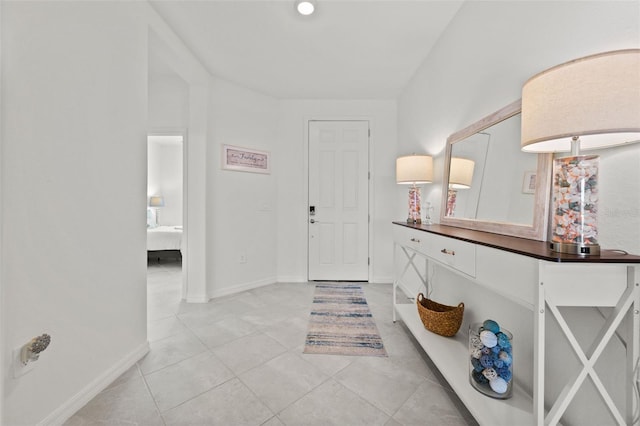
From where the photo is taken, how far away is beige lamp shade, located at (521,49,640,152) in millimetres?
711

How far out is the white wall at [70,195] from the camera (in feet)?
3.48

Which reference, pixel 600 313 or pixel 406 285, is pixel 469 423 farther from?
pixel 406 285

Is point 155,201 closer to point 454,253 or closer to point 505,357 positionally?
point 454,253

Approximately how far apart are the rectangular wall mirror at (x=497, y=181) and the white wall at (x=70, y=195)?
2202 millimetres

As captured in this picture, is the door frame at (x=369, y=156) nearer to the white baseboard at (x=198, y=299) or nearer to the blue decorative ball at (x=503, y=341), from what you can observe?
the white baseboard at (x=198, y=299)

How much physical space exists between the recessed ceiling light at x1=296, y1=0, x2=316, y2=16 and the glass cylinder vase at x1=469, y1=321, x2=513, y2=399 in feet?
7.52

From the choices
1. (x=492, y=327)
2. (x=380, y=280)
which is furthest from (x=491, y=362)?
(x=380, y=280)

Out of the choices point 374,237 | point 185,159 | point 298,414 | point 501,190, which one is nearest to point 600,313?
point 501,190

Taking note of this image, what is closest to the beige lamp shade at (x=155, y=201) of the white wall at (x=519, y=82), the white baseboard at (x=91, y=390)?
the white baseboard at (x=91, y=390)

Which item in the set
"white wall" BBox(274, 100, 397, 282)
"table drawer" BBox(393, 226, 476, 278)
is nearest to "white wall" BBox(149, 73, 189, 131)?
"white wall" BBox(274, 100, 397, 282)

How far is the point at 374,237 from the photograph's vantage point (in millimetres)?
3553

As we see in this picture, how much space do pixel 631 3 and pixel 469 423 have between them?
1774 millimetres

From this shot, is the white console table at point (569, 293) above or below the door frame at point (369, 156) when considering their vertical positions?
below

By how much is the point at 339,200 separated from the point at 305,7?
215 cm
